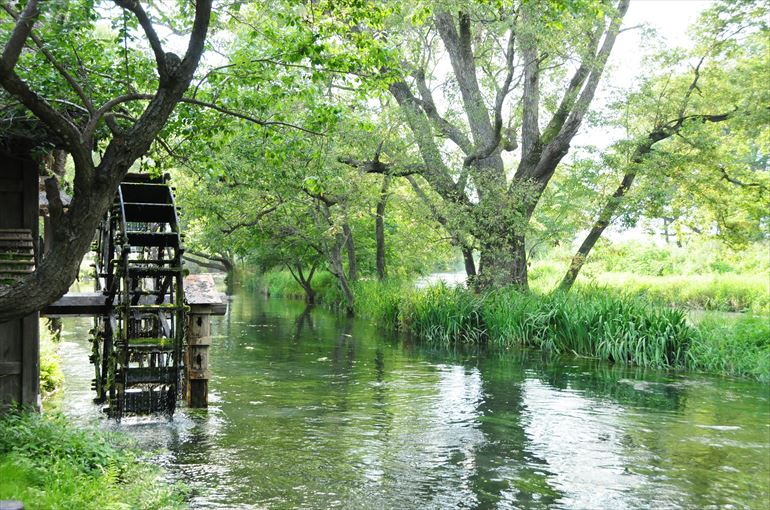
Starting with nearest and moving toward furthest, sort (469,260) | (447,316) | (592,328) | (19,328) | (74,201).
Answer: (74,201), (19,328), (592,328), (447,316), (469,260)

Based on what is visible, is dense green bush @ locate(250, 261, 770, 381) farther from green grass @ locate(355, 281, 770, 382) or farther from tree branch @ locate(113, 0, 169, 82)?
tree branch @ locate(113, 0, 169, 82)

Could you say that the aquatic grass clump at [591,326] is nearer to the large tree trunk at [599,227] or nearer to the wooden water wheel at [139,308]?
the large tree trunk at [599,227]

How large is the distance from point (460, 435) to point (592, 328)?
8.36 metres

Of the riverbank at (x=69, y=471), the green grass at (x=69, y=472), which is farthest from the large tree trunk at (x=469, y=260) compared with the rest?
the green grass at (x=69, y=472)

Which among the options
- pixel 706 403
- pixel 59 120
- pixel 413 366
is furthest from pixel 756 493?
pixel 413 366

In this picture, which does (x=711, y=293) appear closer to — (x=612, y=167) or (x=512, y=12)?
(x=612, y=167)

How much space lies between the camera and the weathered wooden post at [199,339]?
38.3 ft

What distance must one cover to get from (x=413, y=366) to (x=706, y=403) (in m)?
6.36

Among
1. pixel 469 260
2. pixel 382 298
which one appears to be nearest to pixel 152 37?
pixel 469 260

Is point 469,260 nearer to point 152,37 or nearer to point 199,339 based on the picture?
point 199,339

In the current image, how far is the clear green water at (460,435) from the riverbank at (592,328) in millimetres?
893

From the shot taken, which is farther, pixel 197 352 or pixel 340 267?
pixel 340 267

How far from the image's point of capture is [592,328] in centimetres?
1817

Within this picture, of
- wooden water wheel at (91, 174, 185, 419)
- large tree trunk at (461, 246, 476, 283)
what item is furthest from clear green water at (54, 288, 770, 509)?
large tree trunk at (461, 246, 476, 283)
